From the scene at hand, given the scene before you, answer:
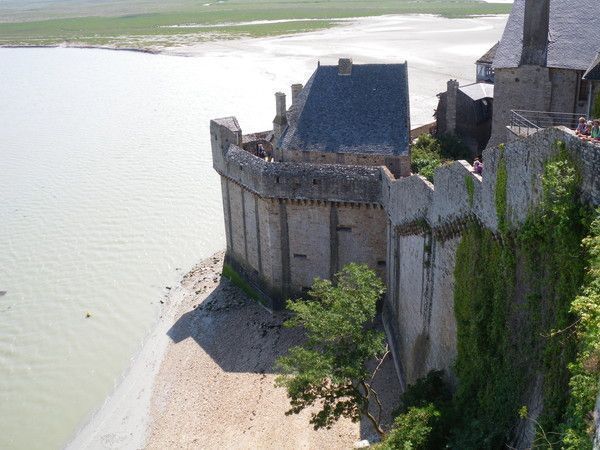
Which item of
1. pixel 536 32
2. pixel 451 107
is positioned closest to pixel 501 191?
pixel 536 32

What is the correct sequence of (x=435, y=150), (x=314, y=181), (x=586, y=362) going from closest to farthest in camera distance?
(x=586, y=362) → (x=314, y=181) → (x=435, y=150)

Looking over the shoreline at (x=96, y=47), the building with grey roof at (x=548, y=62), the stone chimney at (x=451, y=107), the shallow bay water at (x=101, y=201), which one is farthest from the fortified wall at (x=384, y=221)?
the shoreline at (x=96, y=47)

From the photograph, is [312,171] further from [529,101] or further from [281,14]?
[281,14]

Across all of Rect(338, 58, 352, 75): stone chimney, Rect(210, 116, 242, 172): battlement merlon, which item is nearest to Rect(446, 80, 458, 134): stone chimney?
Rect(338, 58, 352, 75): stone chimney

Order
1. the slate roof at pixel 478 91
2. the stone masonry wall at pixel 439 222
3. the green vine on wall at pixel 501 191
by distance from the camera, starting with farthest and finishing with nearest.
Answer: the slate roof at pixel 478 91, the green vine on wall at pixel 501 191, the stone masonry wall at pixel 439 222

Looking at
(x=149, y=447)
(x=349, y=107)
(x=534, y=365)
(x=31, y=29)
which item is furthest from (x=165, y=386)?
(x=31, y=29)

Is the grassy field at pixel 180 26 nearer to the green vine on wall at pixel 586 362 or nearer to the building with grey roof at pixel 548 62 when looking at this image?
the building with grey roof at pixel 548 62

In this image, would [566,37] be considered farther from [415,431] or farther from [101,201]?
[101,201]
